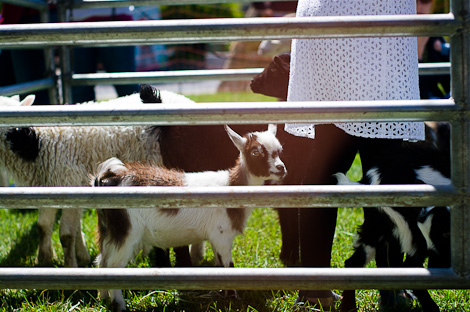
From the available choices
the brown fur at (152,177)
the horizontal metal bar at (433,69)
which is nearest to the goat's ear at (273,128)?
the brown fur at (152,177)

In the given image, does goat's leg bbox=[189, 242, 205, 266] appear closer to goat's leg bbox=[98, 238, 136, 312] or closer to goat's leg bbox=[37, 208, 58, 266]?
goat's leg bbox=[98, 238, 136, 312]

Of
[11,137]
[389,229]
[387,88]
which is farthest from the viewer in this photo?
[11,137]

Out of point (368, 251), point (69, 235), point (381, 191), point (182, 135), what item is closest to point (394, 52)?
point (381, 191)

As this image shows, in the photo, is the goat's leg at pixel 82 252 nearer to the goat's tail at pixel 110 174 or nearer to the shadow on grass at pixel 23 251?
the shadow on grass at pixel 23 251

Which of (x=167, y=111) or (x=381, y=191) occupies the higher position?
(x=167, y=111)

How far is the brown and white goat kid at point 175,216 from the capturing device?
103 inches

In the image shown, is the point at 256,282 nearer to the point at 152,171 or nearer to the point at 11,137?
the point at 152,171

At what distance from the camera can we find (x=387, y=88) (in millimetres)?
2213

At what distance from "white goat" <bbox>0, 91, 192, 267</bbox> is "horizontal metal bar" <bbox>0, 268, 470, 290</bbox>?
1.49m

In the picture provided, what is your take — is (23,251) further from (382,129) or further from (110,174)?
(382,129)

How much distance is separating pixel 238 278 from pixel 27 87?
286cm

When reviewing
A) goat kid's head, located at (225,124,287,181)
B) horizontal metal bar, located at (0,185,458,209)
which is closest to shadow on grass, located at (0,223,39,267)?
goat kid's head, located at (225,124,287,181)

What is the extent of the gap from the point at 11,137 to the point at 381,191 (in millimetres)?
2352

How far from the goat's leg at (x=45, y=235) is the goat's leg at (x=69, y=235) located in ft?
0.52
